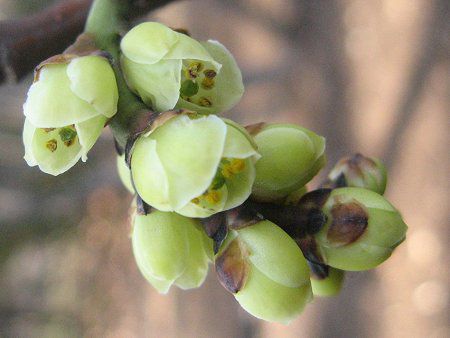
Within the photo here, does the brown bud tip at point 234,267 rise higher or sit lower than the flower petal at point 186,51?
lower

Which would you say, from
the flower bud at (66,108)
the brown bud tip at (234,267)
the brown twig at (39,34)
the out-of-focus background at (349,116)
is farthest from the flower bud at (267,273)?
the out-of-focus background at (349,116)

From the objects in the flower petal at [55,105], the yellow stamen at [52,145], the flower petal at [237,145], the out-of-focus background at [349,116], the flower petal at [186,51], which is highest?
the flower petal at [186,51]

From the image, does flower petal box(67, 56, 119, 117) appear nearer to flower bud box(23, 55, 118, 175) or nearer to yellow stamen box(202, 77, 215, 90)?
flower bud box(23, 55, 118, 175)

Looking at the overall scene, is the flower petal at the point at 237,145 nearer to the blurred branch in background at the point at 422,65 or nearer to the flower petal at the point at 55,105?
the flower petal at the point at 55,105

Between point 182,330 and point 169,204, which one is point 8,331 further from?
point 169,204

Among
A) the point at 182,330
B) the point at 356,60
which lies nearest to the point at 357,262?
the point at 356,60

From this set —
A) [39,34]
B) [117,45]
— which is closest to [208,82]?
[117,45]
